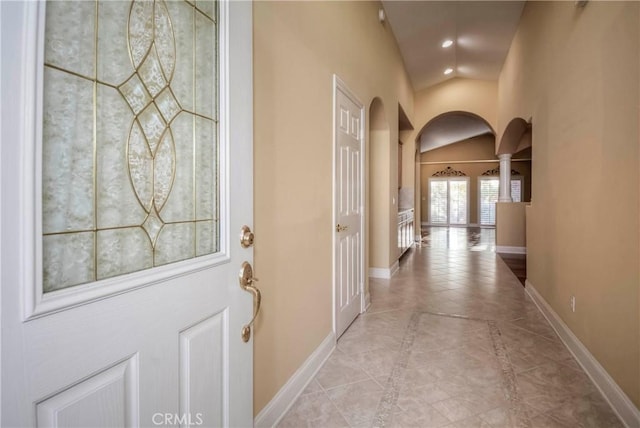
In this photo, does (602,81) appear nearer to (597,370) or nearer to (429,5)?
(597,370)

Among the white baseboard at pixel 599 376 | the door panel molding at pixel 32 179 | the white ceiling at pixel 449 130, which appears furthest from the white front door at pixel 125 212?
the white ceiling at pixel 449 130

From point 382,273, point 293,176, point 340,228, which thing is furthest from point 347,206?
point 382,273

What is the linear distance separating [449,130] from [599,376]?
10.4 m

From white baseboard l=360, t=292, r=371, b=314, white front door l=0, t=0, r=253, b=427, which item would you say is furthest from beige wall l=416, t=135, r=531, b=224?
white front door l=0, t=0, r=253, b=427

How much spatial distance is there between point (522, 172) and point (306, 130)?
45.0 feet

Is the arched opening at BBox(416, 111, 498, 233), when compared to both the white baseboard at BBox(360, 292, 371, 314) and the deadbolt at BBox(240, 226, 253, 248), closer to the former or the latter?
Result: the white baseboard at BBox(360, 292, 371, 314)

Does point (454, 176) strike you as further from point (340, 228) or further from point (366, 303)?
point (340, 228)

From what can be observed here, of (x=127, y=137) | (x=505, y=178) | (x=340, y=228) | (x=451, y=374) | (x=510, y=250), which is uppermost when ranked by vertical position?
(x=505, y=178)

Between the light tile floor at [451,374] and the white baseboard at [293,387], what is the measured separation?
51mm

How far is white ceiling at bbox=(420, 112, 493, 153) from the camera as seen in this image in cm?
1017

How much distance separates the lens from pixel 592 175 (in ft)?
7.53

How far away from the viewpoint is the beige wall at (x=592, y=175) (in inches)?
70.7

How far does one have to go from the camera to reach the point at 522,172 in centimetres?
1332

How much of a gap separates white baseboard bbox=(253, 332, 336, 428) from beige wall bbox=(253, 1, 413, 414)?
46 mm
